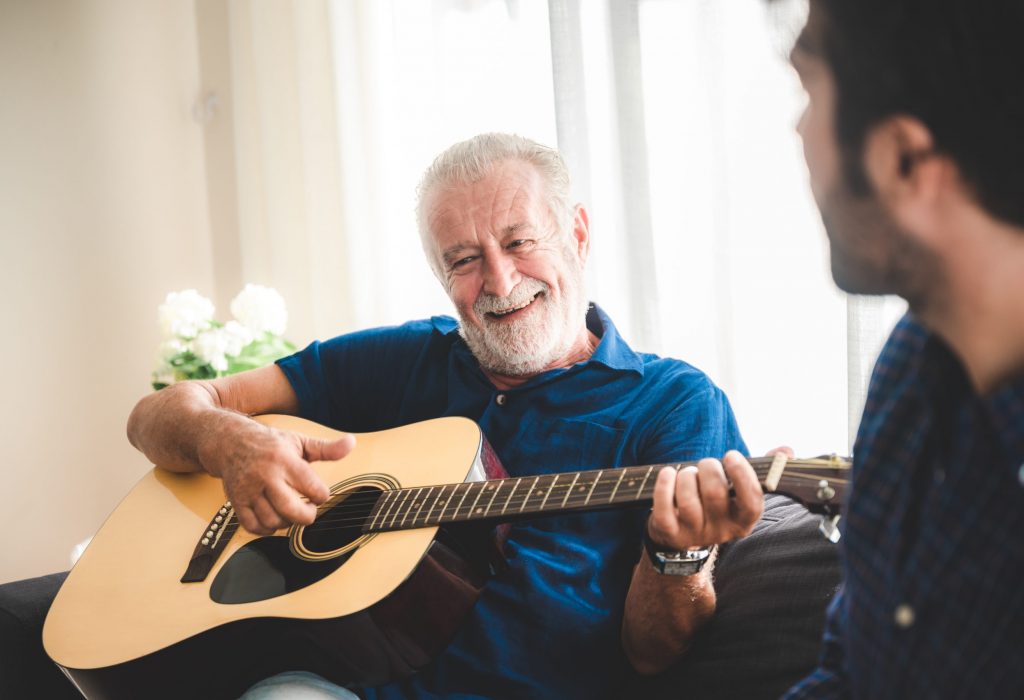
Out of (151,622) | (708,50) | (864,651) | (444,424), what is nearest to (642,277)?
(708,50)

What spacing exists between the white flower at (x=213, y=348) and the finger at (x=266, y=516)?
0.92m

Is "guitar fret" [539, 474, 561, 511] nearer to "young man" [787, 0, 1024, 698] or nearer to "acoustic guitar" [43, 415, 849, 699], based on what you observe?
"acoustic guitar" [43, 415, 849, 699]

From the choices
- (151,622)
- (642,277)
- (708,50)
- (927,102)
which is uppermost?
(708,50)

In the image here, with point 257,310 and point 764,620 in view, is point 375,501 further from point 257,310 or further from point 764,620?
point 257,310

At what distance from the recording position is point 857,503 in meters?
0.75

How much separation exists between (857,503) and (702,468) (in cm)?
32

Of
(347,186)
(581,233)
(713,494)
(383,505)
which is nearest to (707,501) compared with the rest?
(713,494)

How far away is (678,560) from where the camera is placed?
3.81ft

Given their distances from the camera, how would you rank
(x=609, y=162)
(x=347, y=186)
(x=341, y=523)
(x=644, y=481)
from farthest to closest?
(x=347, y=186) < (x=609, y=162) < (x=341, y=523) < (x=644, y=481)

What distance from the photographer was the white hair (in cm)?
164

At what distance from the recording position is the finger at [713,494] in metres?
1.04

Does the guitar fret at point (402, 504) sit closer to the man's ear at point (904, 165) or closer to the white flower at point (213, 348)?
the man's ear at point (904, 165)

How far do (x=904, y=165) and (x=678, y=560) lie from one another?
70 centimetres

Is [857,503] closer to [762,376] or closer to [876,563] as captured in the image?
[876,563]
